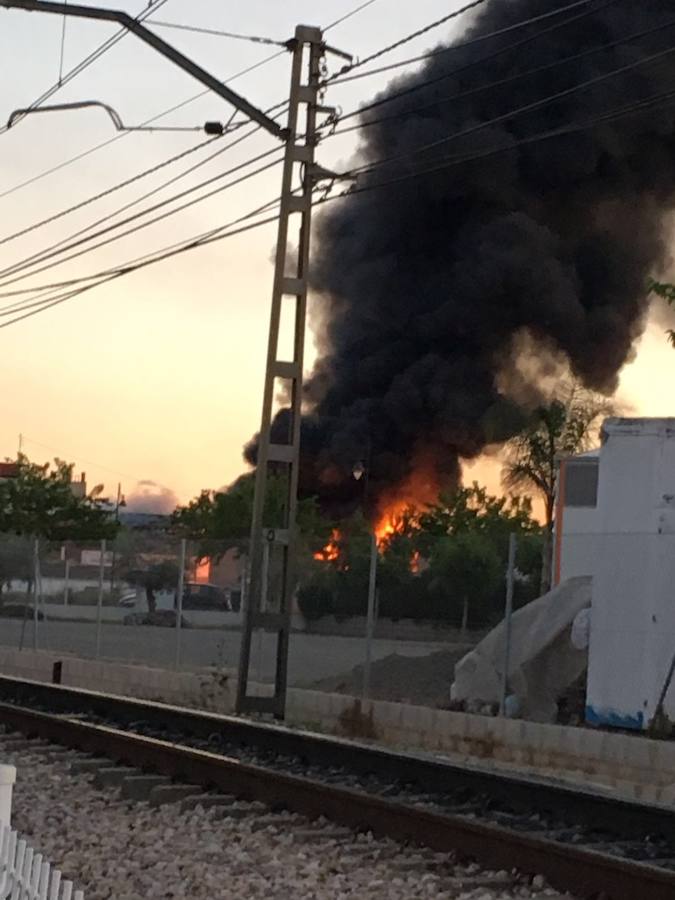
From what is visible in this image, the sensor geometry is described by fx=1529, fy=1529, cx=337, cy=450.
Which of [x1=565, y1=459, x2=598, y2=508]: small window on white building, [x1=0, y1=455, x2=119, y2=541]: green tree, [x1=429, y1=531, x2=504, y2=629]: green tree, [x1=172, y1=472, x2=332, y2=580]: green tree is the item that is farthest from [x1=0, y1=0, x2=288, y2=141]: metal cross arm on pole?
[x1=0, y1=455, x2=119, y2=541]: green tree

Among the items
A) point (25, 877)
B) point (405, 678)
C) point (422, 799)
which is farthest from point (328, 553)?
point (25, 877)

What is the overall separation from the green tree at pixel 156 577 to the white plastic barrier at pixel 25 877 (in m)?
24.1

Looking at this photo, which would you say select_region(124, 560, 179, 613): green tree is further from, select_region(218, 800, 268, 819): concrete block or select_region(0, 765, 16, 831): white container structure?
select_region(0, 765, 16, 831): white container structure

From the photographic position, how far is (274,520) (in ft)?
206

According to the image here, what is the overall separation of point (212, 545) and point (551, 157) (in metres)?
38.4

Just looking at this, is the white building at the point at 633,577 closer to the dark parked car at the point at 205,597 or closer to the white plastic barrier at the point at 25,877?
the dark parked car at the point at 205,597

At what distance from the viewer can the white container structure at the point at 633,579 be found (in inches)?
709

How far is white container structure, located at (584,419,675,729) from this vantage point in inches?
709

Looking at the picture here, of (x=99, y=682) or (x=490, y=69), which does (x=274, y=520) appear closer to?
(x=490, y=69)

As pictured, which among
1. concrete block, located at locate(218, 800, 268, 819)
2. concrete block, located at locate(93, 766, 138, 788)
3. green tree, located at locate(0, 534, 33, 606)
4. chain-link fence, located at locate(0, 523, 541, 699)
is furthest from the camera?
green tree, located at locate(0, 534, 33, 606)

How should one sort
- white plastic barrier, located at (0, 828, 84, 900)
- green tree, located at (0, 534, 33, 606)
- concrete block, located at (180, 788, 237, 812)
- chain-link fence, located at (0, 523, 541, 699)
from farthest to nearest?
green tree, located at (0, 534, 33, 606) → chain-link fence, located at (0, 523, 541, 699) → concrete block, located at (180, 788, 237, 812) → white plastic barrier, located at (0, 828, 84, 900)

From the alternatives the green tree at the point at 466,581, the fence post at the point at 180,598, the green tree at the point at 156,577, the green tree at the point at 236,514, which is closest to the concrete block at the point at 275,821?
the green tree at the point at 466,581

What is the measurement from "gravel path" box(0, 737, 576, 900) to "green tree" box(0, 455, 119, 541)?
199ft

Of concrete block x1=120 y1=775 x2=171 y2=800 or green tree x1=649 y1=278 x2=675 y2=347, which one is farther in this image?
green tree x1=649 y1=278 x2=675 y2=347
